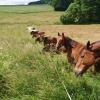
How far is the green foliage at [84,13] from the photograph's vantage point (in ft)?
156

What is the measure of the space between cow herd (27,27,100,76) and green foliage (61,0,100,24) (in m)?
33.0

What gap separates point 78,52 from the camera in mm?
10312

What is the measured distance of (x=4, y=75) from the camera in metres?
8.50

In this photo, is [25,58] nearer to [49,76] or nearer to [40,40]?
[49,76]

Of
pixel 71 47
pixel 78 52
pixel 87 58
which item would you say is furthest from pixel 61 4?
pixel 87 58

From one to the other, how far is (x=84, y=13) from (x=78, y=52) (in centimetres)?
3754

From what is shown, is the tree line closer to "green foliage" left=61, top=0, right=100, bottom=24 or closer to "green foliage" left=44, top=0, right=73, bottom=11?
"green foliage" left=61, top=0, right=100, bottom=24

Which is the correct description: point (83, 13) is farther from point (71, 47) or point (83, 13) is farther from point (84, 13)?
point (71, 47)

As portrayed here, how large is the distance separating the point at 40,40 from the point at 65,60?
461 centimetres

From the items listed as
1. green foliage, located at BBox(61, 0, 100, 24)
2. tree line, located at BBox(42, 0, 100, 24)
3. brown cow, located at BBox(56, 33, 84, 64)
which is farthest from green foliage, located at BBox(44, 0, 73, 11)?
brown cow, located at BBox(56, 33, 84, 64)

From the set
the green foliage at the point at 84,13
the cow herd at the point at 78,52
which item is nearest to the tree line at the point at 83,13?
the green foliage at the point at 84,13

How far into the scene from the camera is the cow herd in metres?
8.45

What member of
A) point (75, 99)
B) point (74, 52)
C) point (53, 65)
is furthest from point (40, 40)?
point (75, 99)

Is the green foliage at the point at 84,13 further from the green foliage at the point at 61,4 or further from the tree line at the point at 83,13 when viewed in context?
the green foliage at the point at 61,4
